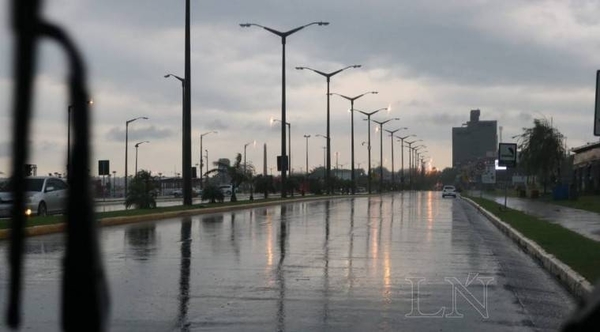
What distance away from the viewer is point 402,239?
20.4m

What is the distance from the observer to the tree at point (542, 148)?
66062 mm

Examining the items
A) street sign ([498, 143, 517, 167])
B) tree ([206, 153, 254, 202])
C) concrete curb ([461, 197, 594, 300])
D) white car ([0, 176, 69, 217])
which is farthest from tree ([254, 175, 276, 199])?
concrete curb ([461, 197, 594, 300])

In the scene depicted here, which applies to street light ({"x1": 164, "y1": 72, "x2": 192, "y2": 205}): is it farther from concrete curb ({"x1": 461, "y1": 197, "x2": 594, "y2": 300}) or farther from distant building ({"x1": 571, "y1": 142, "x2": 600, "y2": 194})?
distant building ({"x1": 571, "y1": 142, "x2": 600, "y2": 194})

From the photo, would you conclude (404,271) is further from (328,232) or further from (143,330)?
(328,232)

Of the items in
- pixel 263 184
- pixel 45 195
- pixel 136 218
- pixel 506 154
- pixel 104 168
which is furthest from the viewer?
pixel 263 184

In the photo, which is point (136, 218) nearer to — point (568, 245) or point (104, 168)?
point (104, 168)

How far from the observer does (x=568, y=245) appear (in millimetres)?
17188

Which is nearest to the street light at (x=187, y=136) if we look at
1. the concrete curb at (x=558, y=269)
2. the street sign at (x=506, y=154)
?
the street sign at (x=506, y=154)

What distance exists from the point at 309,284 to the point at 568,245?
7.86m

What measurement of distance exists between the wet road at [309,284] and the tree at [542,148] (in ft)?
156

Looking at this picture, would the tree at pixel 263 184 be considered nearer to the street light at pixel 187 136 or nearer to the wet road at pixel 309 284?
the street light at pixel 187 136

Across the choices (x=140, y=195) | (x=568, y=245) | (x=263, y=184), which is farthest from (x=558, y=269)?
(x=263, y=184)

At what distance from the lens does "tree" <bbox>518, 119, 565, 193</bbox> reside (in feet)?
217

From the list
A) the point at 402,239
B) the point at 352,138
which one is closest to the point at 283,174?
the point at 352,138
